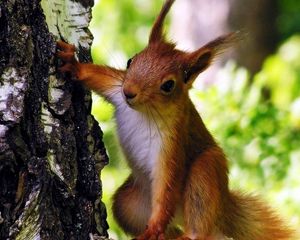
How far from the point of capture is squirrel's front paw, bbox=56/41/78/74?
3.35 meters

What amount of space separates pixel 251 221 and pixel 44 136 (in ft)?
5.57

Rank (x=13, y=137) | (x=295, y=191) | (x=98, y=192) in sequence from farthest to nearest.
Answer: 1. (x=295, y=191)
2. (x=98, y=192)
3. (x=13, y=137)

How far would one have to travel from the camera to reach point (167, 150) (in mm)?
3994

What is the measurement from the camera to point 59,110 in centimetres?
312

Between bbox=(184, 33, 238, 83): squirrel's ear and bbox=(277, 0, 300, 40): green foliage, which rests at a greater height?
bbox=(277, 0, 300, 40): green foliage

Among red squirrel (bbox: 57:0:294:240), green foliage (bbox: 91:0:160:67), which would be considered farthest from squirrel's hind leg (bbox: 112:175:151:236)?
green foliage (bbox: 91:0:160:67)

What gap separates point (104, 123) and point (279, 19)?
7471mm

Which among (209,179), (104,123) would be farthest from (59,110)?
(104,123)

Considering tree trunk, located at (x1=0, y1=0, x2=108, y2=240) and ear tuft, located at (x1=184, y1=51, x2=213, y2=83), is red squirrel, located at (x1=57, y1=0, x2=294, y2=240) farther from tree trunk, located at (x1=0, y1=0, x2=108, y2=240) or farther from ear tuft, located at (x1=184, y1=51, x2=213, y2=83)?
tree trunk, located at (x1=0, y1=0, x2=108, y2=240)

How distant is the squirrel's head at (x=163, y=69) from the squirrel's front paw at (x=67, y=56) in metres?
0.37

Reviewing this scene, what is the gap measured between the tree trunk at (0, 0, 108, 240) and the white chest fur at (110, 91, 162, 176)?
650 mm

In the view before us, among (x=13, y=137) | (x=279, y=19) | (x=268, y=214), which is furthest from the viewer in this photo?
(x=279, y=19)

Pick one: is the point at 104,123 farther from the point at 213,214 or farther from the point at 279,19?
the point at 279,19

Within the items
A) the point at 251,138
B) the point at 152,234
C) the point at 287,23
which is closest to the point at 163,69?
the point at 152,234
